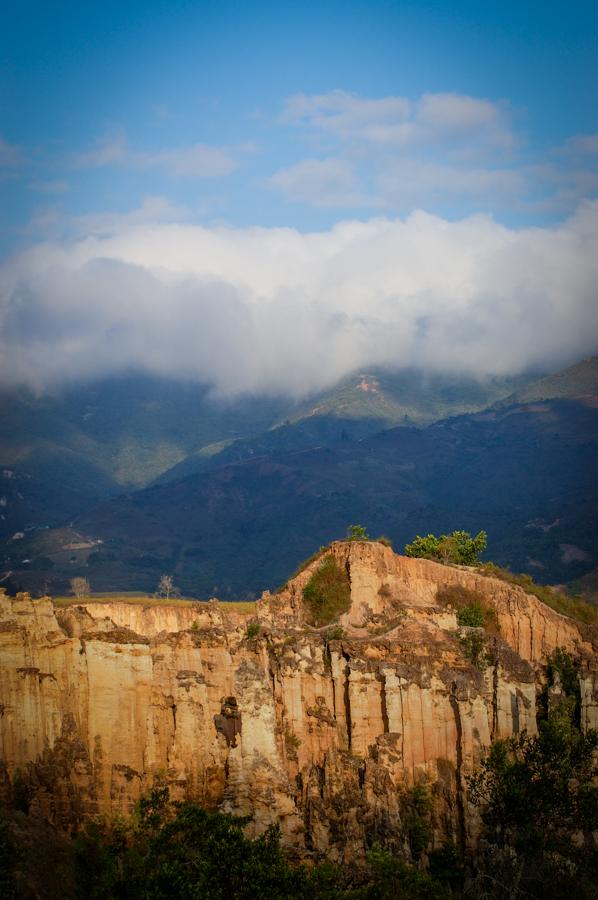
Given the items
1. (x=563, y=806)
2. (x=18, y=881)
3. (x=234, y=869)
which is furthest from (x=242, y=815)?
(x=563, y=806)

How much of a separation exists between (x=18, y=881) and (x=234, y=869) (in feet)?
20.2

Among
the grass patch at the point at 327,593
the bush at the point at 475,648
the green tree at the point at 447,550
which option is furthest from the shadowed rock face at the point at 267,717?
the green tree at the point at 447,550

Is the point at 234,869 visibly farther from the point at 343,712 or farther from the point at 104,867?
the point at 343,712

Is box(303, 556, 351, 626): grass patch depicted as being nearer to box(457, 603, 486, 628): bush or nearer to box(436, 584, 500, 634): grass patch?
box(436, 584, 500, 634): grass patch

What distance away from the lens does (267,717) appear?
136ft

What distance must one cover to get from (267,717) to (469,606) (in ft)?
67.4

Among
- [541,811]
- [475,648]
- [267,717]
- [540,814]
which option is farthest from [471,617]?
[267,717]

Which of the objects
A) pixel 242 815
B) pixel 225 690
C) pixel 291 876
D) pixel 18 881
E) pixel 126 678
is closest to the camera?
pixel 18 881

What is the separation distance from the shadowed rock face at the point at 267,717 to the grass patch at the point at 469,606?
198 inches

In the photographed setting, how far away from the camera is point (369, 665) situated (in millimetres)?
45156

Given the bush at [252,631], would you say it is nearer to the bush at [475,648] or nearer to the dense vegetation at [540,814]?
the bush at [475,648]

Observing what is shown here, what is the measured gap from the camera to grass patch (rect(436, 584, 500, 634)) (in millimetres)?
56562

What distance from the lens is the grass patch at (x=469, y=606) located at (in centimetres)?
5656

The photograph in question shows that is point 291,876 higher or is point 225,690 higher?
point 225,690
